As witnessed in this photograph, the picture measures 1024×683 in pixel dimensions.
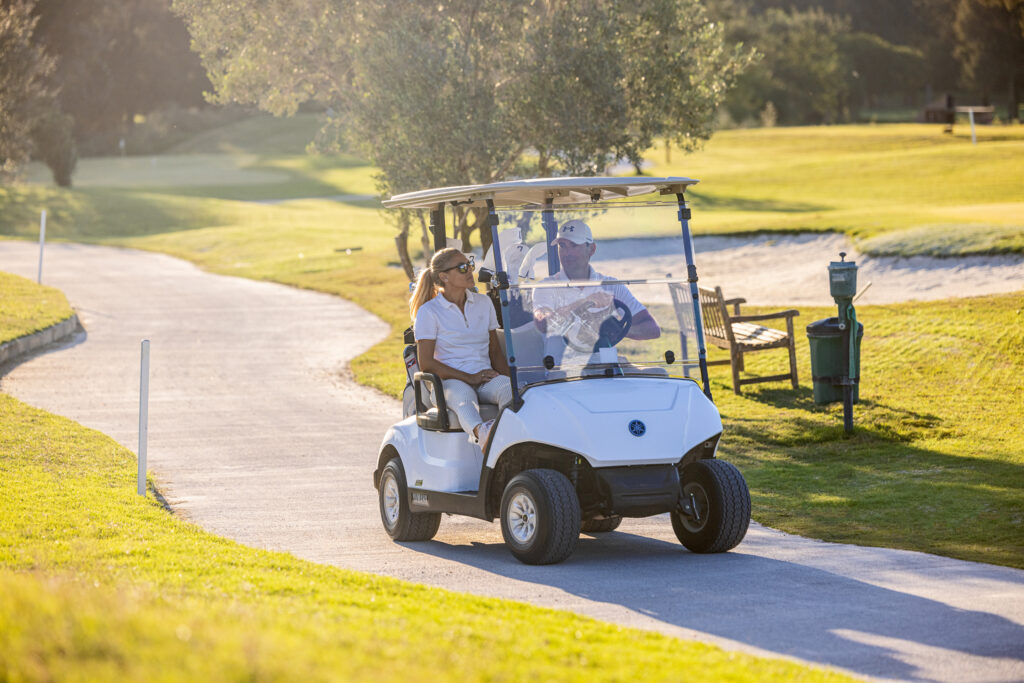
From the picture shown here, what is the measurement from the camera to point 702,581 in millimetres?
6922

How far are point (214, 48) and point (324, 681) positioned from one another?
22.5m

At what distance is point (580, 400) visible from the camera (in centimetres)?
743

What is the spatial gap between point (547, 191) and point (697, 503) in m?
2.34

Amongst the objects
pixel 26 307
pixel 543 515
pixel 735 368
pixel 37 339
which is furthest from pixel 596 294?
pixel 26 307

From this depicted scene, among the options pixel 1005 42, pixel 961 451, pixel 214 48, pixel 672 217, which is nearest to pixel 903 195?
pixel 214 48

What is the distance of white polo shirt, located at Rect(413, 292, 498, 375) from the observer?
8.23 meters

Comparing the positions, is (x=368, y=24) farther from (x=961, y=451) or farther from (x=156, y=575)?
(x=156, y=575)

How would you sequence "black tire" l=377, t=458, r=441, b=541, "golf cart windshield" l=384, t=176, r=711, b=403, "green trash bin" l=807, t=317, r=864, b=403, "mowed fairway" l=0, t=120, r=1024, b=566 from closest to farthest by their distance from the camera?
"golf cart windshield" l=384, t=176, r=711, b=403 < "black tire" l=377, t=458, r=441, b=541 < "mowed fairway" l=0, t=120, r=1024, b=566 < "green trash bin" l=807, t=317, r=864, b=403

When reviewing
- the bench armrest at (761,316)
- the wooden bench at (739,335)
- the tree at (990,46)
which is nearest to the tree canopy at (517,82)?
the wooden bench at (739,335)

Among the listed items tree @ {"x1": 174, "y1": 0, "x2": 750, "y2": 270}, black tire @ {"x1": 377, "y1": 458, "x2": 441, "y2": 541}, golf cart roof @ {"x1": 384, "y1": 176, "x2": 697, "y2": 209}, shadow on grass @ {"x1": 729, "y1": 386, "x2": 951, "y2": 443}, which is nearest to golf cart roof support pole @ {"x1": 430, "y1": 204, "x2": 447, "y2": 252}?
golf cart roof @ {"x1": 384, "y1": 176, "x2": 697, "y2": 209}

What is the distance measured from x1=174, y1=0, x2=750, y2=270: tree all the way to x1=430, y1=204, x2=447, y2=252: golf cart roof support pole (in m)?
8.94

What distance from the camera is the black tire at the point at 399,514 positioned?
843 centimetres

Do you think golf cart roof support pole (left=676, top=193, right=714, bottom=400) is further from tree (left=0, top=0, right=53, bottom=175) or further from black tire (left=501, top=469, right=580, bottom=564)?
tree (left=0, top=0, right=53, bottom=175)

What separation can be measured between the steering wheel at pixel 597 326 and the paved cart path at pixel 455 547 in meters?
1.34
